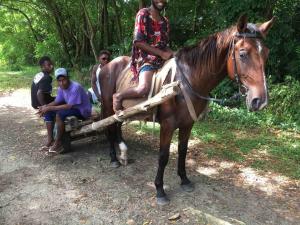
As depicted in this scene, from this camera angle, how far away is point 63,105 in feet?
18.6

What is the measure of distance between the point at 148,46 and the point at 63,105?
2.12 m

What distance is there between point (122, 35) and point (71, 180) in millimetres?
9704

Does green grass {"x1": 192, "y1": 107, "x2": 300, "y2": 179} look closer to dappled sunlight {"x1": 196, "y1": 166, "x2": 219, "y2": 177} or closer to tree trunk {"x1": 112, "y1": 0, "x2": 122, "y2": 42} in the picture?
dappled sunlight {"x1": 196, "y1": 166, "x2": 219, "y2": 177}

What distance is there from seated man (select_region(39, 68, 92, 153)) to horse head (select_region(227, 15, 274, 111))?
3.09m

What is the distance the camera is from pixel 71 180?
16.9 ft

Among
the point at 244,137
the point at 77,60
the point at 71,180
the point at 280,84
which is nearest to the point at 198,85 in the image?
the point at 71,180

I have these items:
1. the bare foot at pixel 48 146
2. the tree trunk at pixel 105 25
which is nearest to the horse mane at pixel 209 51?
the bare foot at pixel 48 146

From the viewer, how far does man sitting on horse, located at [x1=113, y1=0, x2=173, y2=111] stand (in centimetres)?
428

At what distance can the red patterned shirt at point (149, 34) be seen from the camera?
14.1ft

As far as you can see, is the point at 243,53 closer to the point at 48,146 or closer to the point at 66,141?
the point at 66,141

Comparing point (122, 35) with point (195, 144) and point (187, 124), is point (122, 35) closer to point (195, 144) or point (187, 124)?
point (195, 144)

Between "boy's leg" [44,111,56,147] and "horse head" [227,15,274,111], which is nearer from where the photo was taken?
"horse head" [227,15,274,111]

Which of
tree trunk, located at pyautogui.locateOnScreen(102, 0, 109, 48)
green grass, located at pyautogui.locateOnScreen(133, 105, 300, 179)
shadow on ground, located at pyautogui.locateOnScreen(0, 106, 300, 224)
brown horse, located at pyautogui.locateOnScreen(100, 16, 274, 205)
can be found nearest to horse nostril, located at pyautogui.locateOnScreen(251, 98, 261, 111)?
brown horse, located at pyautogui.locateOnScreen(100, 16, 274, 205)

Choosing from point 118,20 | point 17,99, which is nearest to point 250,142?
point 17,99
